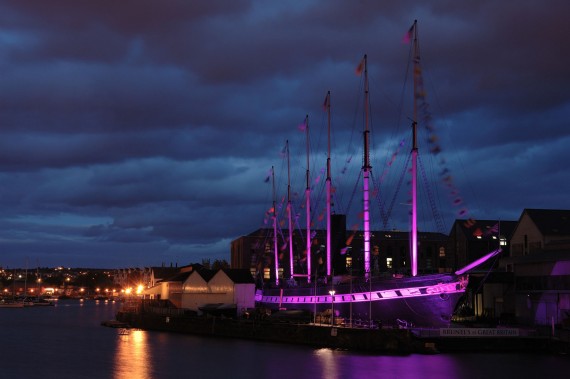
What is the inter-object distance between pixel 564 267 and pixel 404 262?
95335 millimetres

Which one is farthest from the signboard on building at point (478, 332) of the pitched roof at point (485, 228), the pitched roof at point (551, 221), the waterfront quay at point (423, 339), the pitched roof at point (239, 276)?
the pitched roof at point (485, 228)

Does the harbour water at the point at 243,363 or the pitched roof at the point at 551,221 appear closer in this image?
the harbour water at the point at 243,363

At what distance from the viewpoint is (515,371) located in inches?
2160

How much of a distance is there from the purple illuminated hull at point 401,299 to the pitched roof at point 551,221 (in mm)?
32138

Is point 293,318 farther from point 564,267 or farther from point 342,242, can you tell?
point 342,242

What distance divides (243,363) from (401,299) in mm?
17126

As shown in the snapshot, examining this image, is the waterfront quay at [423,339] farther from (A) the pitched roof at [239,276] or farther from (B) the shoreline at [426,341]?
(A) the pitched roof at [239,276]

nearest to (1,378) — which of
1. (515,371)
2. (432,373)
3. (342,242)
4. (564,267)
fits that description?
(432,373)

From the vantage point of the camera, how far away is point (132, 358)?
66.9 meters

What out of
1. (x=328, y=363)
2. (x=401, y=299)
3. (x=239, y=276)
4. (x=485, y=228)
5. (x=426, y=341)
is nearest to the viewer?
(x=328, y=363)

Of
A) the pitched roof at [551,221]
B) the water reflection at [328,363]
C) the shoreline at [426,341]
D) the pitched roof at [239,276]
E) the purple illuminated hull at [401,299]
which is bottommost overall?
the water reflection at [328,363]

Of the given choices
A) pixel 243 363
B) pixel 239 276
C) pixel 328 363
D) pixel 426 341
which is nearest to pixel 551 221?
pixel 426 341

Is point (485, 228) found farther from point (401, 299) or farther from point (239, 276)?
point (401, 299)

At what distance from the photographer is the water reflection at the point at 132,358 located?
57.2 meters
